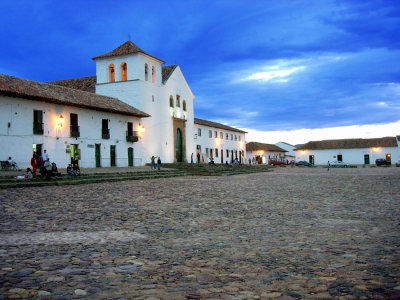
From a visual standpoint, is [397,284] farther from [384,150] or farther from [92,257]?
[384,150]

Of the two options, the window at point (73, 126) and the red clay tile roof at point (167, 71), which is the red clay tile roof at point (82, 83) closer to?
the red clay tile roof at point (167, 71)

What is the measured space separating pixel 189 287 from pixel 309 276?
1.15 m

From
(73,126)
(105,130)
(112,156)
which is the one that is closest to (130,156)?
(112,156)

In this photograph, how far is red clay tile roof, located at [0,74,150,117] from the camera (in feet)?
82.9

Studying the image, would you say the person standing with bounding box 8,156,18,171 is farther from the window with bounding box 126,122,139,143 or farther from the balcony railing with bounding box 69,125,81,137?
the window with bounding box 126,122,139,143

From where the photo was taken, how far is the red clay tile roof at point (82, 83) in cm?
4150

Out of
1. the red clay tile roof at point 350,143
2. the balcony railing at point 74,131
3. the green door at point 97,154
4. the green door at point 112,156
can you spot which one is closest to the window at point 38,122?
the balcony railing at point 74,131

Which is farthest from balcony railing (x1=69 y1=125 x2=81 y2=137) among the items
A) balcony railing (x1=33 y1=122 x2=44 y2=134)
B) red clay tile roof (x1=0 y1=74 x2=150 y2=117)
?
balcony railing (x1=33 y1=122 x2=44 y2=134)

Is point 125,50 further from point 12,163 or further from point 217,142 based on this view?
point 217,142

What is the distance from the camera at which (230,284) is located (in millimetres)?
3422

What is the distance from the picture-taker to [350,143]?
76562mm

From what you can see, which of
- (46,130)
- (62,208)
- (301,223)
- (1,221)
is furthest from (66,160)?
(301,223)

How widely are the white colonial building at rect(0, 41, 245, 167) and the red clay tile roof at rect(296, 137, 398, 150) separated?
40.3m

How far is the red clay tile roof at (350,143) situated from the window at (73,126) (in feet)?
193
